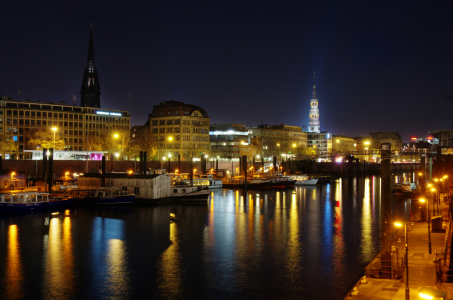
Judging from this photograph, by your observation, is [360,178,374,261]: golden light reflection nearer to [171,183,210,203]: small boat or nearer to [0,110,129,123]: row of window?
[171,183,210,203]: small boat

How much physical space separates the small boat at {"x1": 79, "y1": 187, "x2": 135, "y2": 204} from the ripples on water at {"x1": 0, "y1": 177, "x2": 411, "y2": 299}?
2726 mm

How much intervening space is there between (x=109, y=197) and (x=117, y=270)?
95.2 ft

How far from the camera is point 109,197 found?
54250mm

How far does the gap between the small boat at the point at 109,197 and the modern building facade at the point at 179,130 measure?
7142 cm

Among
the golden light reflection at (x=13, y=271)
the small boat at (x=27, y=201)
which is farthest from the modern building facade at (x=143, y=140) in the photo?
the golden light reflection at (x=13, y=271)

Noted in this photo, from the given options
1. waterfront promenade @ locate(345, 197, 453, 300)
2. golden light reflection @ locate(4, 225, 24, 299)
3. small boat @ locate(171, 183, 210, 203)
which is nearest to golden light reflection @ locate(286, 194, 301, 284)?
waterfront promenade @ locate(345, 197, 453, 300)

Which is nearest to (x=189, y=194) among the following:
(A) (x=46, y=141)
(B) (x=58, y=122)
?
(A) (x=46, y=141)

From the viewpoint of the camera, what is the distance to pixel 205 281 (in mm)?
24625

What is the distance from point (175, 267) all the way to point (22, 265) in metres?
10.0

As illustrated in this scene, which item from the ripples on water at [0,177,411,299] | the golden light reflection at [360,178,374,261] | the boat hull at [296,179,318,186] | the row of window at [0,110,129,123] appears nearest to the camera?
the ripples on water at [0,177,411,299]

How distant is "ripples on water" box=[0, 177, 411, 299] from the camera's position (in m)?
23.4

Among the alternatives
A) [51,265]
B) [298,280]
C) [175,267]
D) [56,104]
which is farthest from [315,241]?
[56,104]

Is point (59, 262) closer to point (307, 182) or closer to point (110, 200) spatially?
point (110, 200)

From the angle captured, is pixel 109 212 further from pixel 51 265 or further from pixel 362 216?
pixel 362 216
